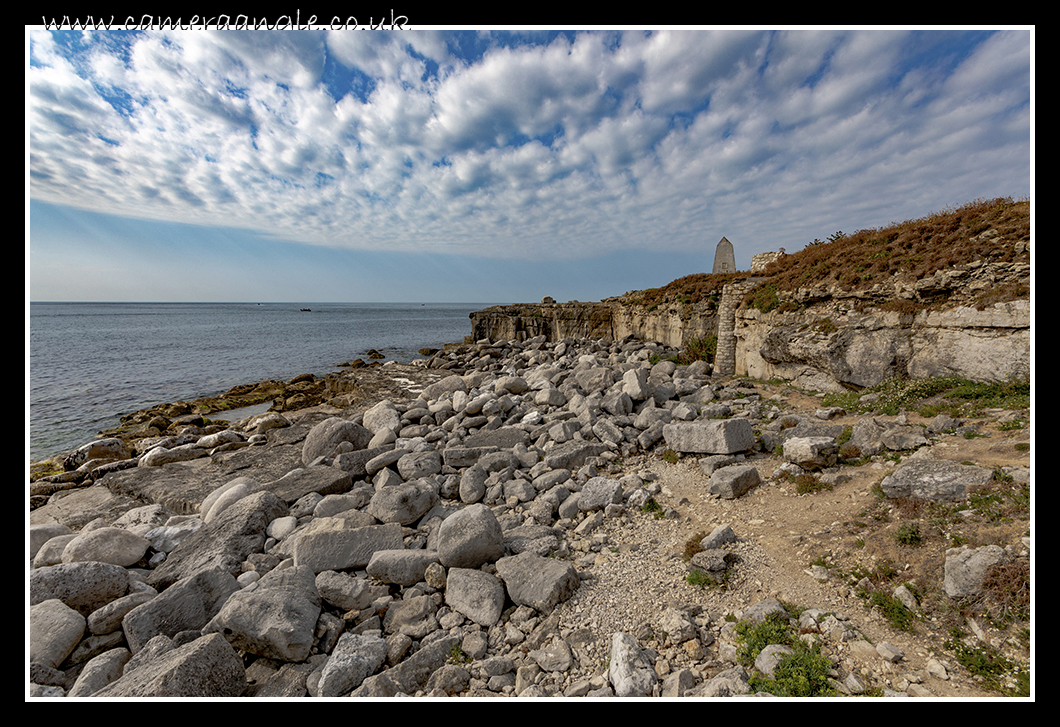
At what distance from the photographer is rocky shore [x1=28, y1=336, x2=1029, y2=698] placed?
13.6 feet

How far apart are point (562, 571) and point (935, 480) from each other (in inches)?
211

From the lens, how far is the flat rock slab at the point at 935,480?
5.32 metres

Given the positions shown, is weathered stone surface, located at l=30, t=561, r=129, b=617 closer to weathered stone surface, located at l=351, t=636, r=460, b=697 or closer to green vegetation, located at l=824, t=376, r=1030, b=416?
weathered stone surface, located at l=351, t=636, r=460, b=697

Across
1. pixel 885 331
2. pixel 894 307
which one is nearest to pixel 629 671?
pixel 885 331

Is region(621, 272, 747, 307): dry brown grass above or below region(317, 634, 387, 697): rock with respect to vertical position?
above

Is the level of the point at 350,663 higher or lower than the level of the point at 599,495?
lower

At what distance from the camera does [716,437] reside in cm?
855

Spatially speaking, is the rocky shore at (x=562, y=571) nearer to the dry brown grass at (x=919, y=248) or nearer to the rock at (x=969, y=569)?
the rock at (x=969, y=569)

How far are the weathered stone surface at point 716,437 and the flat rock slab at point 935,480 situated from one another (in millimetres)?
2651

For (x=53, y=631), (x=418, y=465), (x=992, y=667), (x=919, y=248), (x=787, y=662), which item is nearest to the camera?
(x=992, y=667)

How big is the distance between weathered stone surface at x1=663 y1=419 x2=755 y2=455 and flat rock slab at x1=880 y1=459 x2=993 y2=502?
2651mm

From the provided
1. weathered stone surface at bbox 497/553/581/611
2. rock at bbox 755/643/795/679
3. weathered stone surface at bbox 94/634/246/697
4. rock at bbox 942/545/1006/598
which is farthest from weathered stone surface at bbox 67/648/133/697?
rock at bbox 942/545/1006/598

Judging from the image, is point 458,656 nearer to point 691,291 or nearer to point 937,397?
point 937,397
